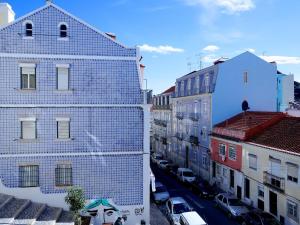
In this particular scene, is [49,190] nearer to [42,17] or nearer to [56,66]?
[56,66]

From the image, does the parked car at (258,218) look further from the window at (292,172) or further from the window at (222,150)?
the window at (222,150)

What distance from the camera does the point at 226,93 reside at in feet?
136

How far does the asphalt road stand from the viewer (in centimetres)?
2855

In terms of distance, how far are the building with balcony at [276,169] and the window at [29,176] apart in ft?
56.7

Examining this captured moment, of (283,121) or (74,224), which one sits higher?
(283,121)

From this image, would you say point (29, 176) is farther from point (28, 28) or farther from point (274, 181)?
point (274, 181)

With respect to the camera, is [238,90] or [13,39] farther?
[238,90]

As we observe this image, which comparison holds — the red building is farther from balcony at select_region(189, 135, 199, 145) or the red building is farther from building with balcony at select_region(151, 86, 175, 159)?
building with balcony at select_region(151, 86, 175, 159)

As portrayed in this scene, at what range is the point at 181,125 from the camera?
179ft

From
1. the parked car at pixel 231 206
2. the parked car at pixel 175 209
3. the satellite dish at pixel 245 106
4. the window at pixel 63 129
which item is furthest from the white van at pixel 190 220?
the satellite dish at pixel 245 106

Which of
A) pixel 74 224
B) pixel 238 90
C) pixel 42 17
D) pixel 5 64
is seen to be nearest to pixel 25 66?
pixel 5 64

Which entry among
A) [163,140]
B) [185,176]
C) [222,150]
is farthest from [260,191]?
[163,140]

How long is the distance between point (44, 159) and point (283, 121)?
21.1m

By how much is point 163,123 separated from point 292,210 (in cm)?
4109
